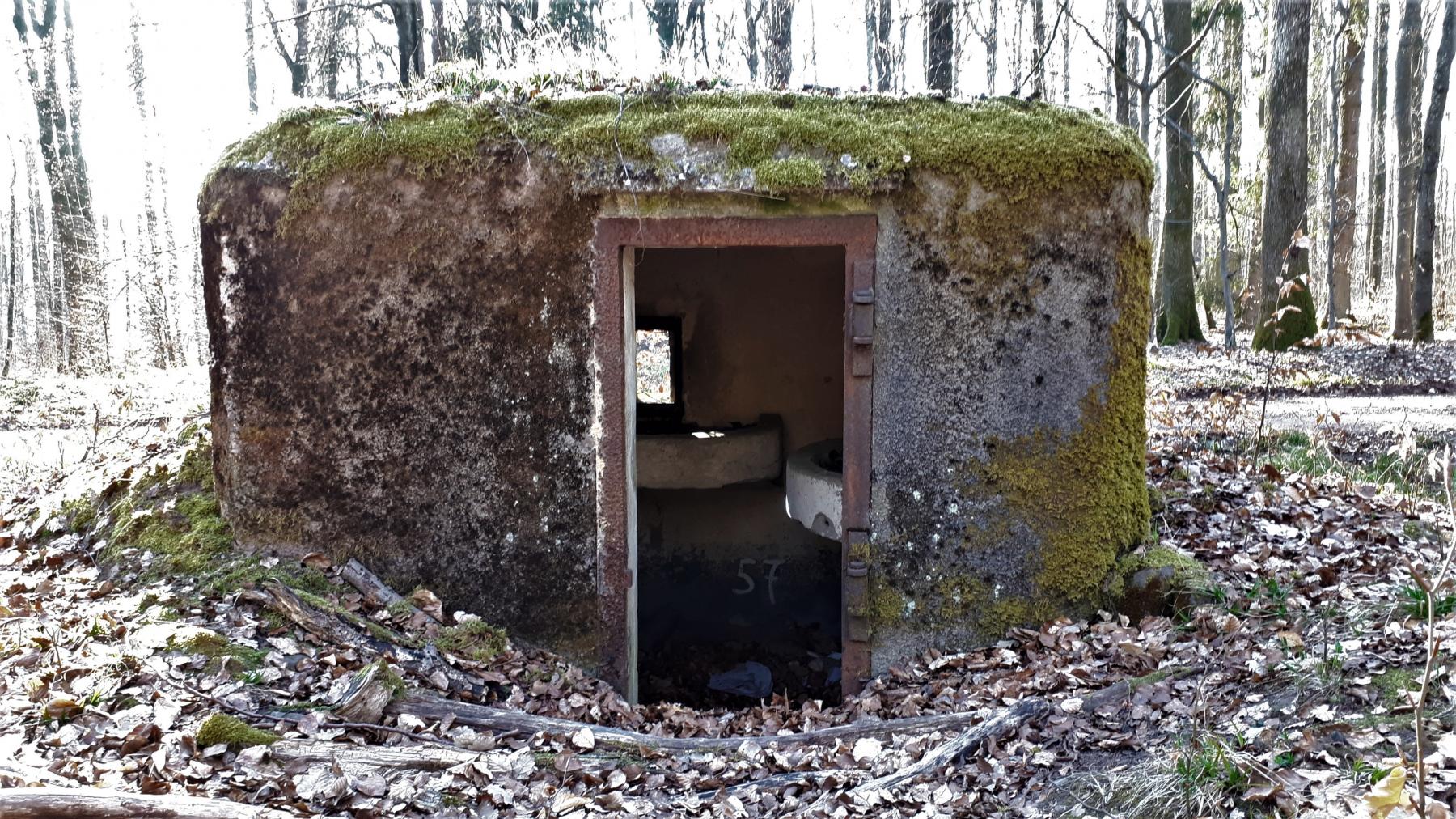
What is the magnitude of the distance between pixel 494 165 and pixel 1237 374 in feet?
29.9

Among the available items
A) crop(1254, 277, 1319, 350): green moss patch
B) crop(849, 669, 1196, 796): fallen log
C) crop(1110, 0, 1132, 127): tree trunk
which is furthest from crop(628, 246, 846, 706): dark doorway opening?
crop(1254, 277, 1319, 350): green moss patch

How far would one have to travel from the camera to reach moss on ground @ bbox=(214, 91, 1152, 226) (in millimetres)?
4496

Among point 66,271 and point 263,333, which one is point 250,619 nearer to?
point 263,333

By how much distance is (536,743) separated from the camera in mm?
3783

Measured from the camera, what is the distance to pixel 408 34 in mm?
12148

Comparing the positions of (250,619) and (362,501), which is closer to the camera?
(250,619)

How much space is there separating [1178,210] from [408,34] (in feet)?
34.9

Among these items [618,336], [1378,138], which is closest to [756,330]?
[618,336]

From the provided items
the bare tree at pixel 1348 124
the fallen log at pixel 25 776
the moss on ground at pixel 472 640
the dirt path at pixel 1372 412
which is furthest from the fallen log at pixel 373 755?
the bare tree at pixel 1348 124

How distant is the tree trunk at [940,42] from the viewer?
11.5m

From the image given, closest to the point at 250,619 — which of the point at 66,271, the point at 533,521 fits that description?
the point at 533,521

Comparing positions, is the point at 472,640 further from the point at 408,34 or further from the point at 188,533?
the point at 408,34

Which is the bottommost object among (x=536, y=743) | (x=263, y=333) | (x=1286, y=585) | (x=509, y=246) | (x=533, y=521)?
(x=536, y=743)

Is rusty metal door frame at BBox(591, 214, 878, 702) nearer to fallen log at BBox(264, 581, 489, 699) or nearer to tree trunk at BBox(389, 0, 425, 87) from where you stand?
fallen log at BBox(264, 581, 489, 699)
